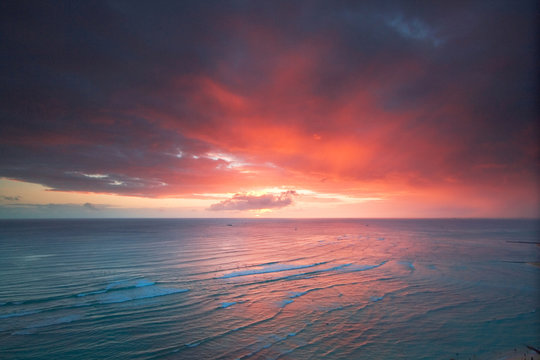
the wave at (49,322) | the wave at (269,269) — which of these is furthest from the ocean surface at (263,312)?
the wave at (269,269)

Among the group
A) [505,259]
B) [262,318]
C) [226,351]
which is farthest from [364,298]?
[505,259]

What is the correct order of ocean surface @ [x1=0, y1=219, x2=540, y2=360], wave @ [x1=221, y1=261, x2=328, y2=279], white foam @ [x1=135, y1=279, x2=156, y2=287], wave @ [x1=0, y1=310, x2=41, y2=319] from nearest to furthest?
ocean surface @ [x1=0, y1=219, x2=540, y2=360]
wave @ [x1=0, y1=310, x2=41, y2=319]
white foam @ [x1=135, y1=279, x2=156, y2=287]
wave @ [x1=221, y1=261, x2=328, y2=279]

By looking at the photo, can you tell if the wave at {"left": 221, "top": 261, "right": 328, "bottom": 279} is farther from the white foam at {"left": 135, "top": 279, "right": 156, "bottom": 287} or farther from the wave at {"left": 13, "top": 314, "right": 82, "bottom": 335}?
the wave at {"left": 13, "top": 314, "right": 82, "bottom": 335}

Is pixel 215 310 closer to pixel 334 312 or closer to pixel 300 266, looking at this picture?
pixel 334 312

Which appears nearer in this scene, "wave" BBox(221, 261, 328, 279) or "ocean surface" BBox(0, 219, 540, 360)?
"ocean surface" BBox(0, 219, 540, 360)

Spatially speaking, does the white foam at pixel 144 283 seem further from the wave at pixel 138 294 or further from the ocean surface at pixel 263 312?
the wave at pixel 138 294

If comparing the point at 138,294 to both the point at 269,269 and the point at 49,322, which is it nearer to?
the point at 49,322

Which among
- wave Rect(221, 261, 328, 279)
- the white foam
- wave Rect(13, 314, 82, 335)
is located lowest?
wave Rect(221, 261, 328, 279)

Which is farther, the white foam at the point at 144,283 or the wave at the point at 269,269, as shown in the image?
the wave at the point at 269,269

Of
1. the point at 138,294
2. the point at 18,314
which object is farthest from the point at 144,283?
the point at 18,314

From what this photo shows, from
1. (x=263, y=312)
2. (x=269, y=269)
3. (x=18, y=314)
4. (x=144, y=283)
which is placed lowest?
(x=269, y=269)

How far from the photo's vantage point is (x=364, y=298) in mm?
23859

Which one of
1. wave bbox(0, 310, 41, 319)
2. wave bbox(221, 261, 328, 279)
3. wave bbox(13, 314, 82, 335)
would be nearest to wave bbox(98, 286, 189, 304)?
wave bbox(13, 314, 82, 335)

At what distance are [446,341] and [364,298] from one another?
8.41m
